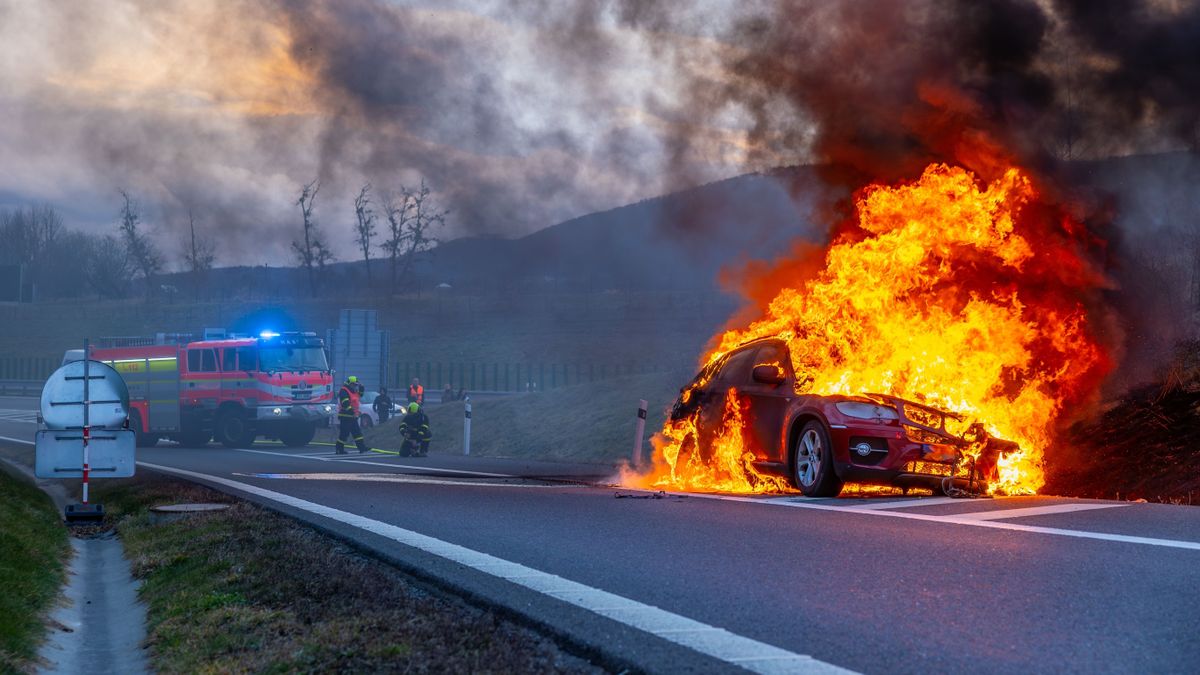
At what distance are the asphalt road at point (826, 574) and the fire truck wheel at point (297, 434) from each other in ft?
71.5

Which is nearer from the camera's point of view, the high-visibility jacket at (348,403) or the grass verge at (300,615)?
the grass verge at (300,615)

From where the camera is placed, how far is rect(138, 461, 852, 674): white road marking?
4.95m

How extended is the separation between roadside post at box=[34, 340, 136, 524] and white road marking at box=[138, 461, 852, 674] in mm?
5371

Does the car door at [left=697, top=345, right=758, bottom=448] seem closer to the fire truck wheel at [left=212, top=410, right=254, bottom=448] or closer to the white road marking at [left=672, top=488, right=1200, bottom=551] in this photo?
the white road marking at [left=672, top=488, right=1200, bottom=551]

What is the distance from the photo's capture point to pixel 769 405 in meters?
12.8

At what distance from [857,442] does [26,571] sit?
6.72 meters

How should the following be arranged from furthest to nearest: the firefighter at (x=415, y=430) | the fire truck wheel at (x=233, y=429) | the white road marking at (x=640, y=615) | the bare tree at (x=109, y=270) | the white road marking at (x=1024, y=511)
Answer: the bare tree at (x=109, y=270), the fire truck wheel at (x=233, y=429), the firefighter at (x=415, y=430), the white road marking at (x=1024, y=511), the white road marking at (x=640, y=615)

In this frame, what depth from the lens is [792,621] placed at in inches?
228

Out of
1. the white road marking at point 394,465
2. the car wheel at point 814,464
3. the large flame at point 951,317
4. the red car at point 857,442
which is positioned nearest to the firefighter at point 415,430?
the white road marking at point 394,465

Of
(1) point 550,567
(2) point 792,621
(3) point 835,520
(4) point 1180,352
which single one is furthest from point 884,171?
(2) point 792,621

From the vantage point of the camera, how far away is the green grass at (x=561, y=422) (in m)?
27.7

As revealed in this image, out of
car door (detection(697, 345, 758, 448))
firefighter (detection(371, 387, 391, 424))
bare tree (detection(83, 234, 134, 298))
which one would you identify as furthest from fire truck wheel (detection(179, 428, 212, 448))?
bare tree (detection(83, 234, 134, 298))

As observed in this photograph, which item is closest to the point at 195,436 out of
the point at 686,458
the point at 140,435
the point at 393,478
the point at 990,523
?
the point at 140,435

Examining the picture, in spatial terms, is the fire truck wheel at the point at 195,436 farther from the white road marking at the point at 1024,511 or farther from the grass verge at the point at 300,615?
the white road marking at the point at 1024,511
